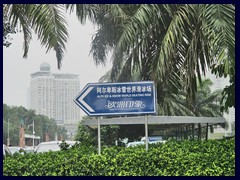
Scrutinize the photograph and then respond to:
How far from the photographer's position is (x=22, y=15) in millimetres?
7582

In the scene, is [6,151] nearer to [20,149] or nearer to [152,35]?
[20,149]

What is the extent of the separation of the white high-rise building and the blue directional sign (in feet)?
0.86

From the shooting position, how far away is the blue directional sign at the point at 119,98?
24.3 feet

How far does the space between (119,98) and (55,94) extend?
4.06ft

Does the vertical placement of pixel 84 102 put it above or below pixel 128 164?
above

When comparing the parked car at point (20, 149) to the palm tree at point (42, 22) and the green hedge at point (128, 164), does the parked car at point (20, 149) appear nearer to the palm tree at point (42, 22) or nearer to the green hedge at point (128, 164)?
the green hedge at point (128, 164)

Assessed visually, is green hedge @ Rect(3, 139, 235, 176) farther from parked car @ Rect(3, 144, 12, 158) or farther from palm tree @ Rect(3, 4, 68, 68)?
palm tree @ Rect(3, 4, 68, 68)

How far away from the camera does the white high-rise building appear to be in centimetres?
760

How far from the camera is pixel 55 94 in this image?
311 inches

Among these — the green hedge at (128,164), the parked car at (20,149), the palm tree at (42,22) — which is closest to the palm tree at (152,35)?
the palm tree at (42,22)

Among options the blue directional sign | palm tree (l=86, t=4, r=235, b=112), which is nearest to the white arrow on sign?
the blue directional sign

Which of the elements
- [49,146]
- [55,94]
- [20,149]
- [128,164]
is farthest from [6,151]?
[128,164]

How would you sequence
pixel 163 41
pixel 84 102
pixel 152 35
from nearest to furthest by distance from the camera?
pixel 84 102 < pixel 163 41 < pixel 152 35

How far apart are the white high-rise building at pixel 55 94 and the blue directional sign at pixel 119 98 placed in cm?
26
